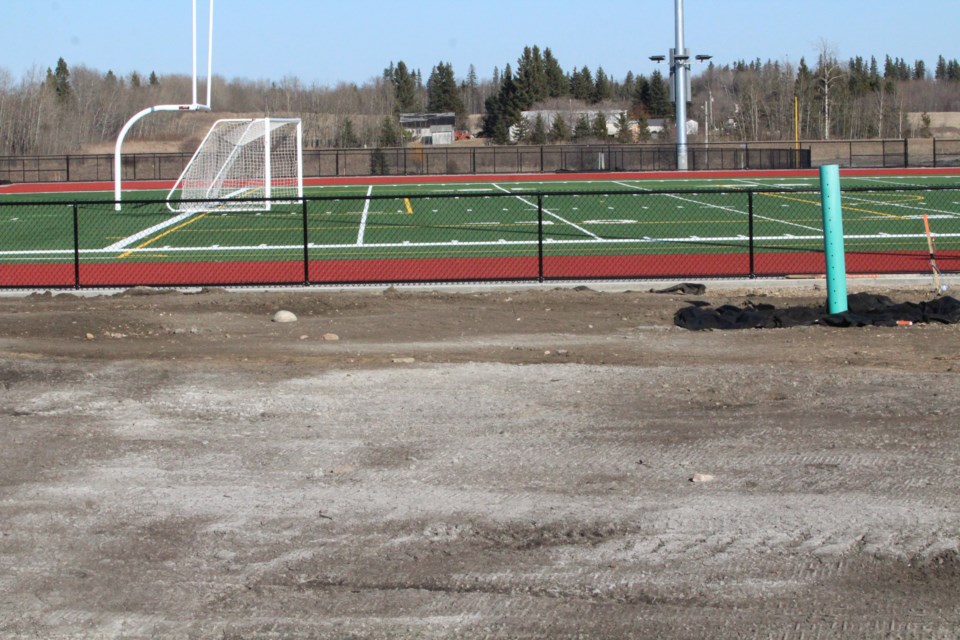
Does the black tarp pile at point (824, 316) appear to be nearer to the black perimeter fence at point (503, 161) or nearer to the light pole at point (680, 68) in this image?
the light pole at point (680, 68)

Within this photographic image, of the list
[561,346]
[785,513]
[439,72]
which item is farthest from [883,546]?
[439,72]

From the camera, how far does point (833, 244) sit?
14.9m

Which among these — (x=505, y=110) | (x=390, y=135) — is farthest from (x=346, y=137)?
(x=505, y=110)

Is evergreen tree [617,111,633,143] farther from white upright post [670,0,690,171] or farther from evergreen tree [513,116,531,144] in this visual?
white upright post [670,0,690,171]

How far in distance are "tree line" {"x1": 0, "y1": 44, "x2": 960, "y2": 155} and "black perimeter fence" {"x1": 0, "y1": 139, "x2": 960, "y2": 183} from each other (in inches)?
1004

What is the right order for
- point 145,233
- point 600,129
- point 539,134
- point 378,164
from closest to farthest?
1. point 145,233
2. point 378,164
3. point 539,134
4. point 600,129

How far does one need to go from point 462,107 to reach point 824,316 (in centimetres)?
15373

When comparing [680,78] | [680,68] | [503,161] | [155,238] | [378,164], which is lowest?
[155,238]

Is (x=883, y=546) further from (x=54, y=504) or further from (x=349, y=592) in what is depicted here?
(x=54, y=504)

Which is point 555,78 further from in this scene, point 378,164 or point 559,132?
point 378,164

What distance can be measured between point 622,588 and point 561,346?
7.66m

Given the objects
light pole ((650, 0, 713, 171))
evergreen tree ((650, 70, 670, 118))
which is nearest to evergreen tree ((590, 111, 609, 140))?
evergreen tree ((650, 70, 670, 118))

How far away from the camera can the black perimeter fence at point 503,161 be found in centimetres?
7362

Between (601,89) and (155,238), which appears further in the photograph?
(601,89)
